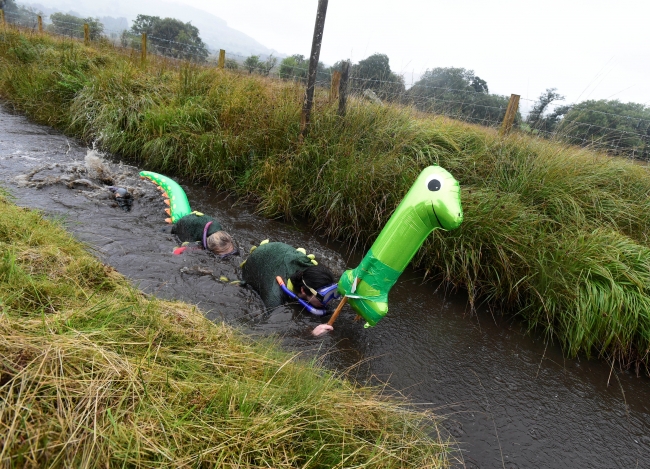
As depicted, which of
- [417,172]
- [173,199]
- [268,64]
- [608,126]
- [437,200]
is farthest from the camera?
[268,64]

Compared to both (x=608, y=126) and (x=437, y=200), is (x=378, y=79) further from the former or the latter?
(x=437, y=200)

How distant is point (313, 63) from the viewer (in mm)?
6074

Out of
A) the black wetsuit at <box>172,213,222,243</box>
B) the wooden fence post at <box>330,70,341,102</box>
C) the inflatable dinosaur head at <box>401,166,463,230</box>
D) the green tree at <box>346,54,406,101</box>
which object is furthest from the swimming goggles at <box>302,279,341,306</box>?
the green tree at <box>346,54,406,101</box>

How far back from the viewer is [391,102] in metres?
6.51

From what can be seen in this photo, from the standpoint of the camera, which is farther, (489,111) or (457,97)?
(457,97)

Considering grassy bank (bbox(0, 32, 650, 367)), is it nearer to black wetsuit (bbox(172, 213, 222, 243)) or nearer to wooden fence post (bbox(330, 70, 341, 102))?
wooden fence post (bbox(330, 70, 341, 102))

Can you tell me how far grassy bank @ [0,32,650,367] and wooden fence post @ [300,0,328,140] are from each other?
0.16 m

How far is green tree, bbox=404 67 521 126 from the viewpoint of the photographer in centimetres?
686

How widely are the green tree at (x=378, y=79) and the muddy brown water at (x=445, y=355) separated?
2995 mm

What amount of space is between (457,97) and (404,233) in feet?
18.9

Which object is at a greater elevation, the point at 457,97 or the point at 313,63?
the point at 457,97

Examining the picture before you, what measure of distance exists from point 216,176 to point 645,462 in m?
6.24

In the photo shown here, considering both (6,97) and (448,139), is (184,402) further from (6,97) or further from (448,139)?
(6,97)

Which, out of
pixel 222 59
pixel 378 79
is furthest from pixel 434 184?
pixel 222 59
